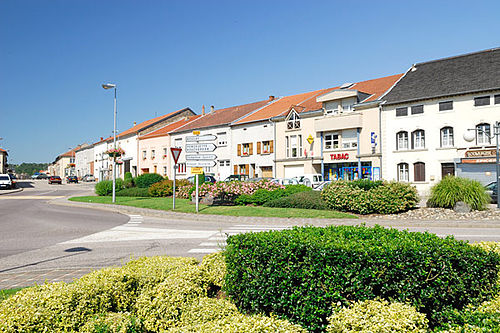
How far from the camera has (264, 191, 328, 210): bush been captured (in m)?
19.4

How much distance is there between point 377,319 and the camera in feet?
10.7

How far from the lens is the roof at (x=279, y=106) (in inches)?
1795

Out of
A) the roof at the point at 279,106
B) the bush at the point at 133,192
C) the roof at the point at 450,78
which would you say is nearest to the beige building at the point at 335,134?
the roof at the point at 279,106

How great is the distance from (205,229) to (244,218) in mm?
3500

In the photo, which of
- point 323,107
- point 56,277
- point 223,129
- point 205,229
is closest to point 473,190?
point 205,229

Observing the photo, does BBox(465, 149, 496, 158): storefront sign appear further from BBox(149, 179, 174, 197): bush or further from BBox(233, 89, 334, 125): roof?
BBox(149, 179, 174, 197): bush

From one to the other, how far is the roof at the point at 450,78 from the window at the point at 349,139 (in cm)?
466

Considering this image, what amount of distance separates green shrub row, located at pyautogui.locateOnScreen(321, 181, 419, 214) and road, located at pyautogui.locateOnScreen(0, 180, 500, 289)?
213cm

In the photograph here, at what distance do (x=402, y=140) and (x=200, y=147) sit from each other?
22882mm

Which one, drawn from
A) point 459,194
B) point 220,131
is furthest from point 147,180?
point 459,194

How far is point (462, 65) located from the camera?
3425cm

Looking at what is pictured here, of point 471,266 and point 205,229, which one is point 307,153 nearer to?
point 205,229

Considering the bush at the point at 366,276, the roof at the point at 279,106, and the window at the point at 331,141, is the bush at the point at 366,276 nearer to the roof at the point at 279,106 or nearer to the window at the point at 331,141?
the window at the point at 331,141

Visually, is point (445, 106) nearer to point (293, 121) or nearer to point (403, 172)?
point (403, 172)
